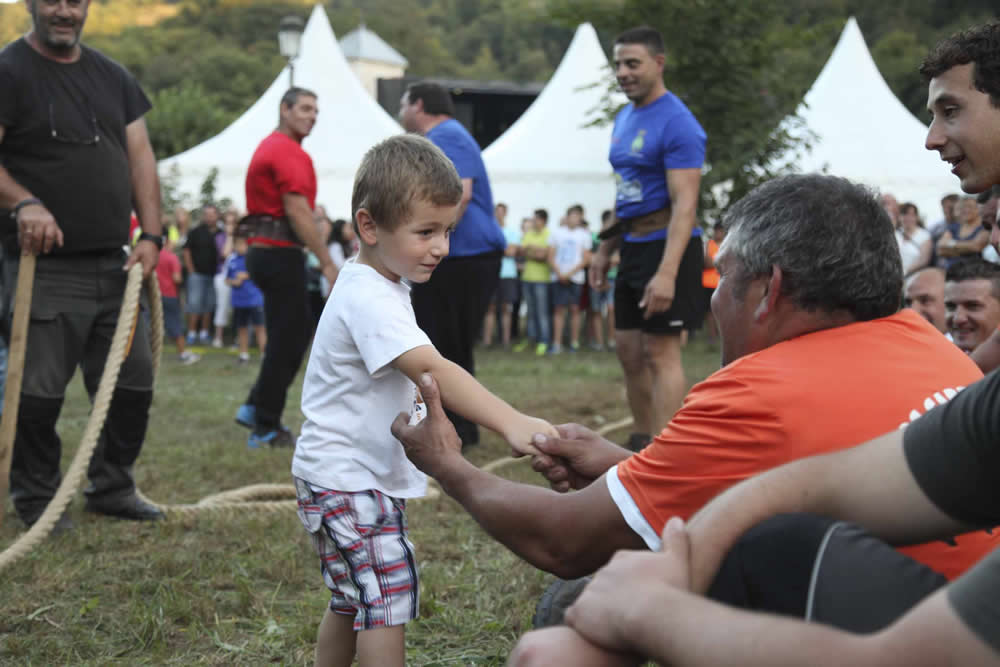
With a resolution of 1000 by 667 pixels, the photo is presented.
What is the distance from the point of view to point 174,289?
13430 millimetres

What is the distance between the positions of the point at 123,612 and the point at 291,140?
3551mm

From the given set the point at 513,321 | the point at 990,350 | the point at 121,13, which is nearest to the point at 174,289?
the point at 513,321

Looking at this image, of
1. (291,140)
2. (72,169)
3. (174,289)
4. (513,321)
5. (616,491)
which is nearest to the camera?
(616,491)

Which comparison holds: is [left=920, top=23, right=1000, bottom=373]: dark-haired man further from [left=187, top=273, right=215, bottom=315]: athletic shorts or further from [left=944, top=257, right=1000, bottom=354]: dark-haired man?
[left=187, top=273, right=215, bottom=315]: athletic shorts

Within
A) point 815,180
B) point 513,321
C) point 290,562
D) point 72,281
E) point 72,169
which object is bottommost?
point 513,321

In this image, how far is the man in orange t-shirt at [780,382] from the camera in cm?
180

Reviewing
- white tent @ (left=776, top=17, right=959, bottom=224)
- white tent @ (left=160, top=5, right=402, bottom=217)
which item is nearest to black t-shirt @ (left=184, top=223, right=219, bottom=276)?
white tent @ (left=160, top=5, right=402, bottom=217)

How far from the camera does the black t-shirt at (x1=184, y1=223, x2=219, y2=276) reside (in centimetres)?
1423

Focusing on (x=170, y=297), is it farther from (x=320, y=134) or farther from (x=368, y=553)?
(x=368, y=553)

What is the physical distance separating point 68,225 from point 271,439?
7.89ft

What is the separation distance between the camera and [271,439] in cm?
632

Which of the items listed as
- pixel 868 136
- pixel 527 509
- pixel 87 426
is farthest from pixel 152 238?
pixel 868 136

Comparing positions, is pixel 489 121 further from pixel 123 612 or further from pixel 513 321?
pixel 123 612

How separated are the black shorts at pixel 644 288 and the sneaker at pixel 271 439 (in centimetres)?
221
